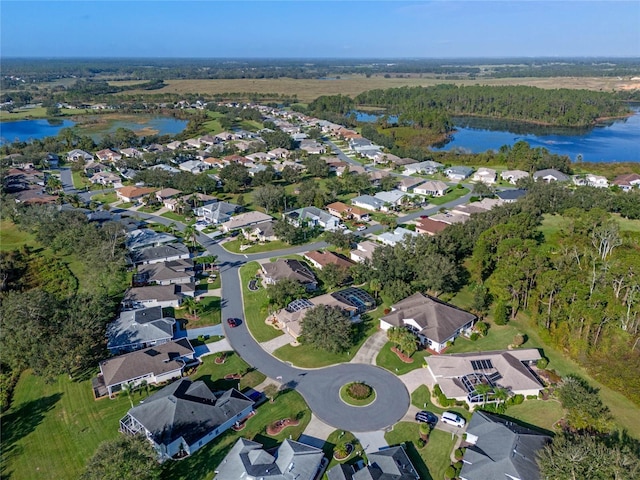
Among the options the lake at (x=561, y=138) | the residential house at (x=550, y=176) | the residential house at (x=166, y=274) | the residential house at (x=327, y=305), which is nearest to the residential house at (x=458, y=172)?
the residential house at (x=550, y=176)

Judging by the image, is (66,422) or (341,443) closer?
(341,443)

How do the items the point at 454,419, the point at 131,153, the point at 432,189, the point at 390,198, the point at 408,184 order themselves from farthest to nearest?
→ the point at 131,153
the point at 408,184
the point at 432,189
the point at 390,198
the point at 454,419

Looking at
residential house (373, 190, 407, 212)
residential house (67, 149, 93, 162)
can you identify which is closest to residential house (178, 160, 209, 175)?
residential house (67, 149, 93, 162)

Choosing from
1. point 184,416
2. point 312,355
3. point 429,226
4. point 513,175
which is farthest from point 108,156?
point 513,175

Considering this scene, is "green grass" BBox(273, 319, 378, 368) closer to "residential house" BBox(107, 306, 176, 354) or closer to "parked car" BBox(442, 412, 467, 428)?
"parked car" BBox(442, 412, 467, 428)

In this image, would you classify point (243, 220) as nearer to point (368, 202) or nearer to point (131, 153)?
point (368, 202)

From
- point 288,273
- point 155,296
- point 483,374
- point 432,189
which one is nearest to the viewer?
point 483,374
